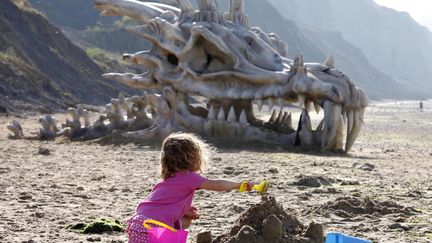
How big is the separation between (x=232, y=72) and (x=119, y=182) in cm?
508

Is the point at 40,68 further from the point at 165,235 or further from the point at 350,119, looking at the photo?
the point at 165,235

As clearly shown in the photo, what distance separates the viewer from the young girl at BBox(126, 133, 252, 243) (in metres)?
4.73

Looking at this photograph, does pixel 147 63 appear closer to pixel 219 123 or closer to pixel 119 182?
pixel 219 123

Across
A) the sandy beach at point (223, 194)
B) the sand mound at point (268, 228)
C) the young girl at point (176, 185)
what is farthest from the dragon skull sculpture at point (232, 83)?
the young girl at point (176, 185)

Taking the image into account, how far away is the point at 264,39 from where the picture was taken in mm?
15844

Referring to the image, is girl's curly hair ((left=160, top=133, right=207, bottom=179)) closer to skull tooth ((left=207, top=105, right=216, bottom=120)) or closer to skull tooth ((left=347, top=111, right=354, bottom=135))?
skull tooth ((left=347, top=111, right=354, bottom=135))

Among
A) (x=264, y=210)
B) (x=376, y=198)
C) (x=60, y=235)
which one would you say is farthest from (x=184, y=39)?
(x=264, y=210)

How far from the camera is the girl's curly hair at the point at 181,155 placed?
4730mm

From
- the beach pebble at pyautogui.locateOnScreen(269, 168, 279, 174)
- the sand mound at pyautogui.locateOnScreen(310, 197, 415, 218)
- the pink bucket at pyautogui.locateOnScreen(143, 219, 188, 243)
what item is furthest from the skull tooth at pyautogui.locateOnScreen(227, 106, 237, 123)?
the pink bucket at pyautogui.locateOnScreen(143, 219, 188, 243)

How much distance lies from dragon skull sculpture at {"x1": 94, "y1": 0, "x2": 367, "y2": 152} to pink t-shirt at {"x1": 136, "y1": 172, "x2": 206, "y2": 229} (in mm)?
8447

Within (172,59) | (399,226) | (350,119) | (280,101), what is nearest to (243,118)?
(280,101)

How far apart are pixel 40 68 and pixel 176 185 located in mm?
37937

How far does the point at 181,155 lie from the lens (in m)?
4.75

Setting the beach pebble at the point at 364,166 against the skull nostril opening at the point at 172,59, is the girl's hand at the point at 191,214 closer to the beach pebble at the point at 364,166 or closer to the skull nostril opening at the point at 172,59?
the beach pebble at the point at 364,166
